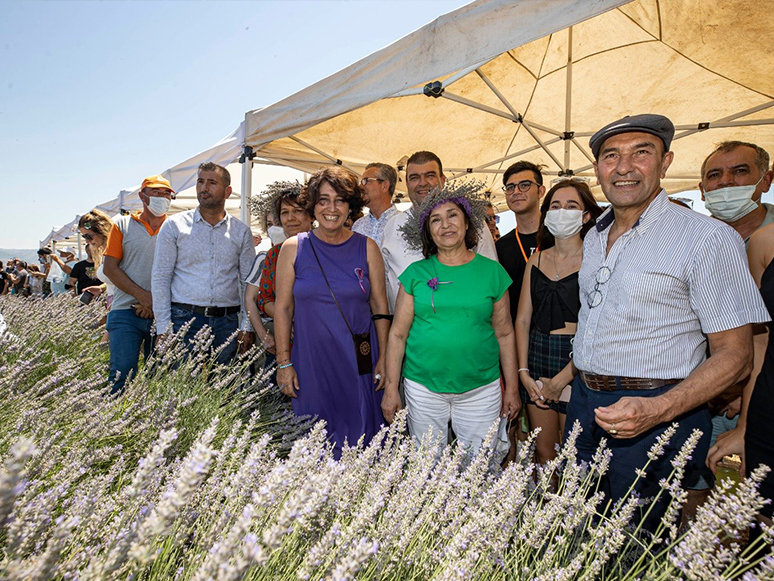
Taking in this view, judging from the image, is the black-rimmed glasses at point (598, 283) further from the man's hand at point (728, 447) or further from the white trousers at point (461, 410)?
the white trousers at point (461, 410)

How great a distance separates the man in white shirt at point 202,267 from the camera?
345 centimetres

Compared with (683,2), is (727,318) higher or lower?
lower

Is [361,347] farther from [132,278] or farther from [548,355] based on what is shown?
[132,278]

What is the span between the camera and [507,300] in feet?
9.34

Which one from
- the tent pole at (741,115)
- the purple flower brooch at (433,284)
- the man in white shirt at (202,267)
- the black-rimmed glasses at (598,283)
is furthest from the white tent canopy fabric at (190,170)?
the tent pole at (741,115)

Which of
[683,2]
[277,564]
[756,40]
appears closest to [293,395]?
[277,564]

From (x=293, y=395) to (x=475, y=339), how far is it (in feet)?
4.06

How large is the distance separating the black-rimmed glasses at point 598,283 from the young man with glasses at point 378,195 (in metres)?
2.10

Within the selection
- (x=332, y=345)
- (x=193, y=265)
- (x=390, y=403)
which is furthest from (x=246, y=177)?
(x=390, y=403)

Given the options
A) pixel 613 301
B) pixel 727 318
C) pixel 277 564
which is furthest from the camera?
pixel 613 301

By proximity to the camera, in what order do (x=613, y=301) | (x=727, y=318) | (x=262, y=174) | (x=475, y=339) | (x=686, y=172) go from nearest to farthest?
(x=727, y=318)
(x=613, y=301)
(x=475, y=339)
(x=686, y=172)
(x=262, y=174)

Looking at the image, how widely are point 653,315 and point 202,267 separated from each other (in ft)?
10.1

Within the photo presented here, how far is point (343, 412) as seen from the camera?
2922mm

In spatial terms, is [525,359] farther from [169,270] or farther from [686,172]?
[686,172]
